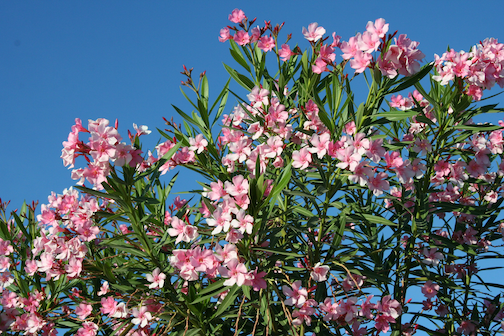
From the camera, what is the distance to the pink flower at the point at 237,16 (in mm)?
2412

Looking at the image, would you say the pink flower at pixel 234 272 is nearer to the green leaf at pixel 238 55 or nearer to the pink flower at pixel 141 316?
the pink flower at pixel 141 316

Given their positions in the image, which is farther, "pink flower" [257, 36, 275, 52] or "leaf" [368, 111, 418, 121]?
"pink flower" [257, 36, 275, 52]

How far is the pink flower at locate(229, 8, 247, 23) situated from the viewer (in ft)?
7.91

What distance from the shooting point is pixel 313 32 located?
2.14 metres

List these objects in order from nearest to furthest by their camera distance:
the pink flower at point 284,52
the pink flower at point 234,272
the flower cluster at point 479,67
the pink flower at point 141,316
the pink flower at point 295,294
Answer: the pink flower at point 234,272 → the pink flower at point 295,294 → the pink flower at point 141,316 → the flower cluster at point 479,67 → the pink flower at point 284,52

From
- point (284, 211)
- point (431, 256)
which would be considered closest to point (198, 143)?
point (284, 211)

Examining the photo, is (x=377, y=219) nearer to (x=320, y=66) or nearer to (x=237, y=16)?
(x=320, y=66)

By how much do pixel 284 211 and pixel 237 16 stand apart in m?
1.10

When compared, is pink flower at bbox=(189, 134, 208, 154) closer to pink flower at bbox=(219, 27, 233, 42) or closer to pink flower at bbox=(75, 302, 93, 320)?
pink flower at bbox=(219, 27, 233, 42)

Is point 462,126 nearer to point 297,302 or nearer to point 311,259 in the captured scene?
point 311,259

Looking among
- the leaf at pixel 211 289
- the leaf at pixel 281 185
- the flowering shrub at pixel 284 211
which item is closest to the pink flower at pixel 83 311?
the flowering shrub at pixel 284 211

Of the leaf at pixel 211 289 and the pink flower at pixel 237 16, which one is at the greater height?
the pink flower at pixel 237 16

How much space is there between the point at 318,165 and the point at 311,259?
0.44 meters

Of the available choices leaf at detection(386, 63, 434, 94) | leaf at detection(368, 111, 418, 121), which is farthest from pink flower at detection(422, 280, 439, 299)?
leaf at detection(386, 63, 434, 94)
